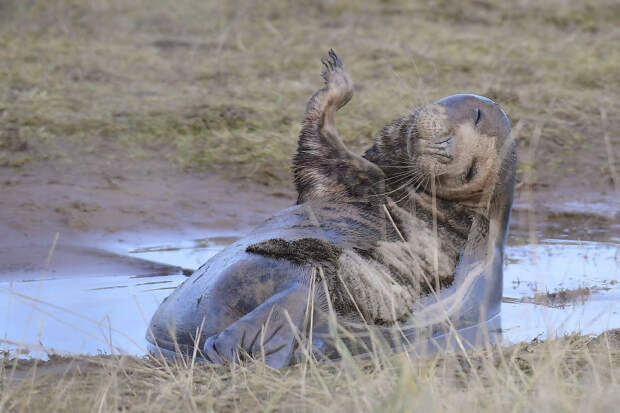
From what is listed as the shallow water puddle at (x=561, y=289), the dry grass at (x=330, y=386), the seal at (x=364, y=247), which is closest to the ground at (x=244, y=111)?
the dry grass at (x=330, y=386)

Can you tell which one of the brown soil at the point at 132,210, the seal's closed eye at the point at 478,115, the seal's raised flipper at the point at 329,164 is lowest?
the brown soil at the point at 132,210

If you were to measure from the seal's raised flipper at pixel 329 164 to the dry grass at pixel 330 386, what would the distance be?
4.20 feet

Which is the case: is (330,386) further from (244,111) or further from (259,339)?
(244,111)

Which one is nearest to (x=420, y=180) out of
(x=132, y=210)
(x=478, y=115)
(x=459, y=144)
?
(x=459, y=144)

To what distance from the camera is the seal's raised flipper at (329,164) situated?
5086 millimetres

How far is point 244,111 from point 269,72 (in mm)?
1601

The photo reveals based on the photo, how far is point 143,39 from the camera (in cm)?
1256

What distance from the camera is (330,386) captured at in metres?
3.40

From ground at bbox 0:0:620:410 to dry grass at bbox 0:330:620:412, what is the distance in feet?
0.06

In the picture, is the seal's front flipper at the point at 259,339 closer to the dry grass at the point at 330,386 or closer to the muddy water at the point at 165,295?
the dry grass at the point at 330,386

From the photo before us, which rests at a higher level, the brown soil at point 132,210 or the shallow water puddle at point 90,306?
the brown soil at point 132,210

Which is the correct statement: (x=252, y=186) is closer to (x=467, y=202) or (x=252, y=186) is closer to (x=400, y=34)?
(x=467, y=202)

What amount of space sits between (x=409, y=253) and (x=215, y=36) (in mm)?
8667

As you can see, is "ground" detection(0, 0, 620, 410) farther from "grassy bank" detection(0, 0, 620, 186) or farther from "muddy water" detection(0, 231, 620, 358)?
"muddy water" detection(0, 231, 620, 358)
